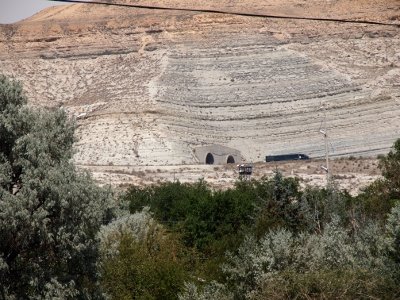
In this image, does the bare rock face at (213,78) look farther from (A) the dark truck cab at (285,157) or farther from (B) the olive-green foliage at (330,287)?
(B) the olive-green foliage at (330,287)

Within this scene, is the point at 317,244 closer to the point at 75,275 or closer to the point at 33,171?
the point at 75,275

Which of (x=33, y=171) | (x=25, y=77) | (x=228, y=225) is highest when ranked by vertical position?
(x=25, y=77)

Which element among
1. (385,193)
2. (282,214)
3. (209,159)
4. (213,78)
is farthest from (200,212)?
(213,78)

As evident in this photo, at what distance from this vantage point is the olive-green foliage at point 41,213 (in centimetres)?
1862

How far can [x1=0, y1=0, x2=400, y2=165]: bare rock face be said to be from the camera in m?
76.1

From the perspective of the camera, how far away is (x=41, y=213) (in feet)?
61.0

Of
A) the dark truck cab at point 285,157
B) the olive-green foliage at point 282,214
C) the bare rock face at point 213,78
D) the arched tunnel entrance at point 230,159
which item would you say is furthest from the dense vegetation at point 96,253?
the dark truck cab at point 285,157

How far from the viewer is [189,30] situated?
9619 centimetres

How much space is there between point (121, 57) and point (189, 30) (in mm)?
8792

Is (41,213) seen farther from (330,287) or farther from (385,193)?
(385,193)

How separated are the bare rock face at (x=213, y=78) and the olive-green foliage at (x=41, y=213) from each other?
4906 cm

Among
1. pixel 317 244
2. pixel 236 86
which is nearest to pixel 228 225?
pixel 317 244

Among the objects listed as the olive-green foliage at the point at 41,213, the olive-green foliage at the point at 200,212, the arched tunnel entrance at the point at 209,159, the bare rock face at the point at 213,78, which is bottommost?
the olive-green foliage at the point at 200,212

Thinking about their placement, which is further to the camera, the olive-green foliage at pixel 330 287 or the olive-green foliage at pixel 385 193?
the olive-green foliage at pixel 385 193
